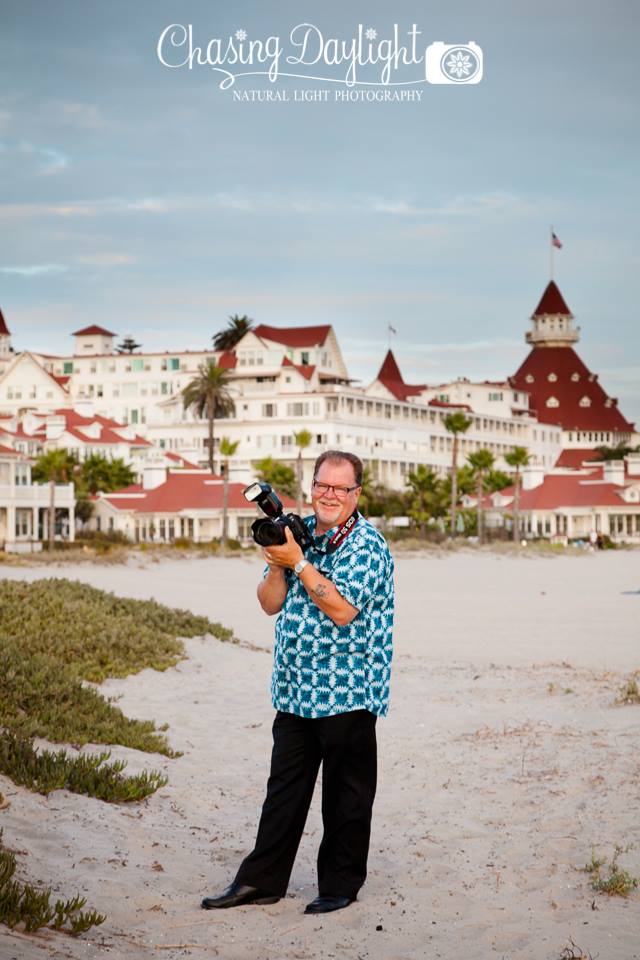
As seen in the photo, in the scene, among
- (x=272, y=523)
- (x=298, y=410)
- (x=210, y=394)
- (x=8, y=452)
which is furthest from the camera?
(x=298, y=410)

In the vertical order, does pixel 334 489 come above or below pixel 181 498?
below

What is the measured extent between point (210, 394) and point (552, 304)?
63572mm

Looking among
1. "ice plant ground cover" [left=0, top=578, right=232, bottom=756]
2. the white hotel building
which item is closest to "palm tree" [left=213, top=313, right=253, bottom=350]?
the white hotel building

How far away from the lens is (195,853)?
6906mm

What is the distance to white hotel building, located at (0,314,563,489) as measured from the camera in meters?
103

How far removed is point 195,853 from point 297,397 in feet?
315

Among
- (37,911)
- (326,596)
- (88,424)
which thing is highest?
(88,424)

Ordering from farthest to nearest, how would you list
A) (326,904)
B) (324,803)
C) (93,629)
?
(93,629)
(324,803)
(326,904)

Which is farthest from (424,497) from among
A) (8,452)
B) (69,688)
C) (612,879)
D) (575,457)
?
(612,879)

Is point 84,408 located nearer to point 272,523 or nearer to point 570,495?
point 570,495

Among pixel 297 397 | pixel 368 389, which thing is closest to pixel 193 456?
pixel 297 397

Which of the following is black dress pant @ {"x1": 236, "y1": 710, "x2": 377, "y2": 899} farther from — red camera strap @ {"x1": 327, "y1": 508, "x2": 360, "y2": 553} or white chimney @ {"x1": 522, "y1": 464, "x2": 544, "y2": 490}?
white chimney @ {"x1": 522, "y1": 464, "x2": 544, "y2": 490}

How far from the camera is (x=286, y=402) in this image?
339 ft

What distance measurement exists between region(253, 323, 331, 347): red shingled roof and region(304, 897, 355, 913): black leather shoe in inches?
4045
